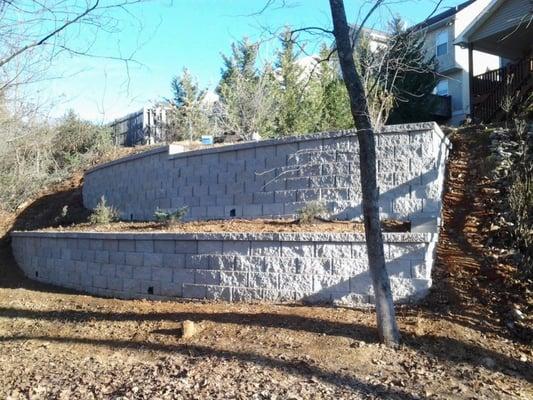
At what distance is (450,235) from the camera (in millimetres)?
6730

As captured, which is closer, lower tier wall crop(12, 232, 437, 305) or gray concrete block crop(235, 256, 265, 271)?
lower tier wall crop(12, 232, 437, 305)

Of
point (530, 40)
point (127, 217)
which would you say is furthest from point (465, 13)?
point (127, 217)

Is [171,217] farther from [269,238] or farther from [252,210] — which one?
[269,238]

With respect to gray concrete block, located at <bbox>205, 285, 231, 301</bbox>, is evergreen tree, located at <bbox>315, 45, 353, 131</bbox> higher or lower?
higher

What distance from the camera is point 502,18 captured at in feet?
50.5

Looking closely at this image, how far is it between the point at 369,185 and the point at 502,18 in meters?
13.3

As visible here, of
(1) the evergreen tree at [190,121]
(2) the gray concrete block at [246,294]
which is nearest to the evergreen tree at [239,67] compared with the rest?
(1) the evergreen tree at [190,121]

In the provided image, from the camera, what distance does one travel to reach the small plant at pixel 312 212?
23.7 feet

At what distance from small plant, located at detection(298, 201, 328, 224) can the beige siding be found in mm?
10584

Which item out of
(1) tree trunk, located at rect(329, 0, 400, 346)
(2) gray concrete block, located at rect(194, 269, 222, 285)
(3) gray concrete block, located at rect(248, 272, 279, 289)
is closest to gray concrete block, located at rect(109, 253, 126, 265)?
(2) gray concrete block, located at rect(194, 269, 222, 285)

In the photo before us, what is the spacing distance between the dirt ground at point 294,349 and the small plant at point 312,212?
1.58 metres

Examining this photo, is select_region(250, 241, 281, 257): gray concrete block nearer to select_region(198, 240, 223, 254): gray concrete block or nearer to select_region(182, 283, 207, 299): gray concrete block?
select_region(198, 240, 223, 254): gray concrete block

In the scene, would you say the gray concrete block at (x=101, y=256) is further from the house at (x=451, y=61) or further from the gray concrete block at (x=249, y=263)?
the house at (x=451, y=61)

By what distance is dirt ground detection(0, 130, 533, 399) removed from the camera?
422cm
